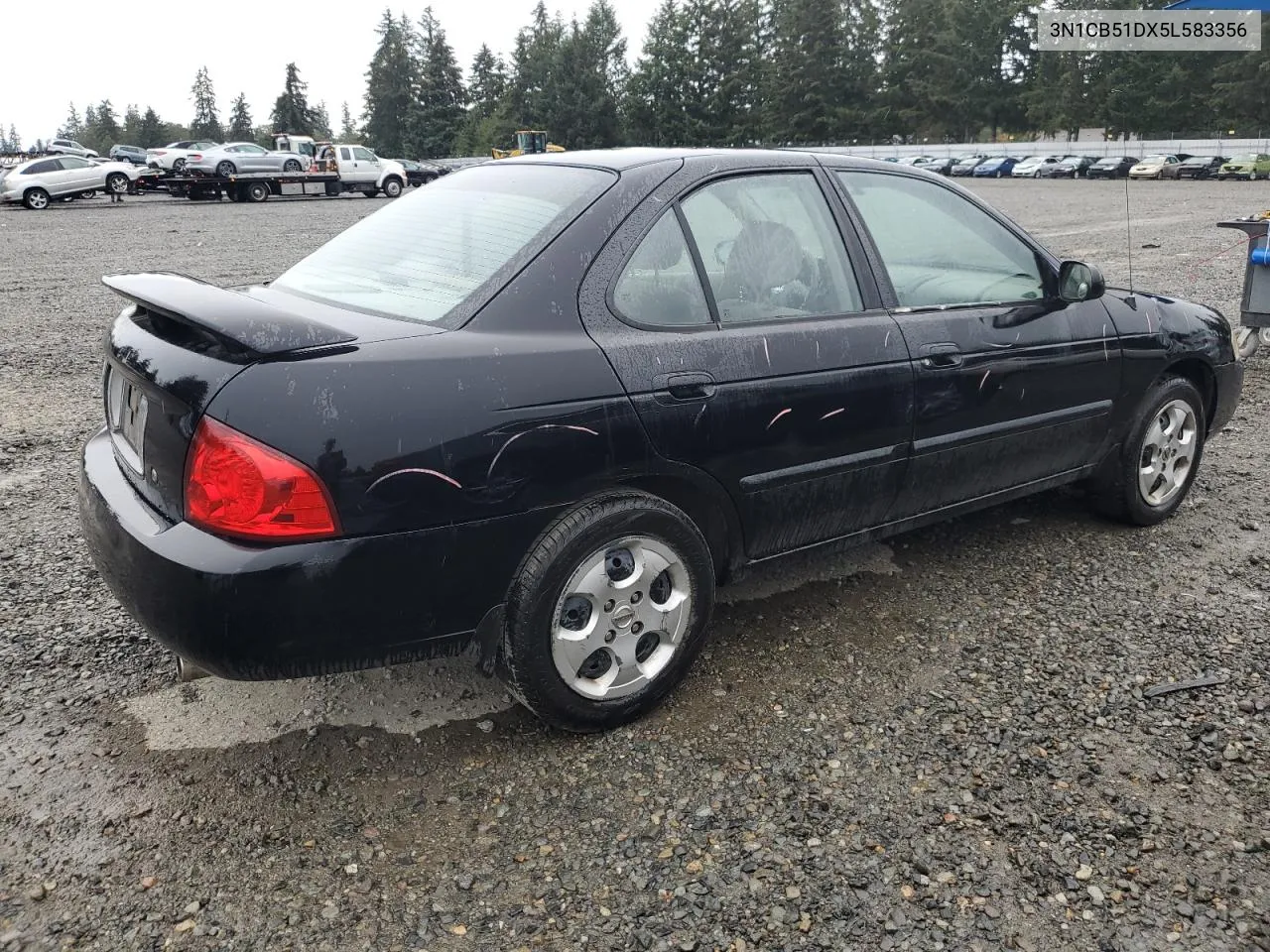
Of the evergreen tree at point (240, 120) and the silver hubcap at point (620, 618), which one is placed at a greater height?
the evergreen tree at point (240, 120)

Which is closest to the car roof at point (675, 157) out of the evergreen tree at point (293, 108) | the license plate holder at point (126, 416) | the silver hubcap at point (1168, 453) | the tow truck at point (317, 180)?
the license plate holder at point (126, 416)

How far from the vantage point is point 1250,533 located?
4375 mm

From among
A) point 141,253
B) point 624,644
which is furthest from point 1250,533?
point 141,253

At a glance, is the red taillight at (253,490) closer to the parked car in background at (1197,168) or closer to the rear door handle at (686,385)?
the rear door handle at (686,385)

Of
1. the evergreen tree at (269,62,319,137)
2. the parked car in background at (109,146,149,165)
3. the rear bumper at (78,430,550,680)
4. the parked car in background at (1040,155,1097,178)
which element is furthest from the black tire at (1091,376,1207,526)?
the evergreen tree at (269,62,319,137)

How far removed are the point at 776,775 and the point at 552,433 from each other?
1.10 meters

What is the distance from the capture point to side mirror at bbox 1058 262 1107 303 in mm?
3812

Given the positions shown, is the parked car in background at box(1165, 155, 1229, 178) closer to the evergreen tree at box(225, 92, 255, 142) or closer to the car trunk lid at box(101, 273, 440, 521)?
the car trunk lid at box(101, 273, 440, 521)

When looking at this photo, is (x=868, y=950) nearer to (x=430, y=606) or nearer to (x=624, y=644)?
(x=624, y=644)

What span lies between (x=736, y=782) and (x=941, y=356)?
5.27 ft

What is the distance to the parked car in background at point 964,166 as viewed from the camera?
52.2 m

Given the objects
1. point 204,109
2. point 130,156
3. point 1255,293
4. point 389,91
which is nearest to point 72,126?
point 204,109

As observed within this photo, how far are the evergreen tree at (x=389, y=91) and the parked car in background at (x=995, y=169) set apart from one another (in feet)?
207

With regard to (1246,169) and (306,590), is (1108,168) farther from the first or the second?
(306,590)
